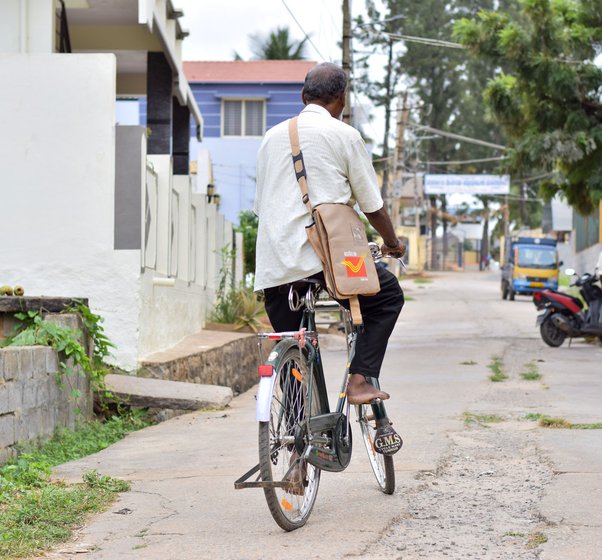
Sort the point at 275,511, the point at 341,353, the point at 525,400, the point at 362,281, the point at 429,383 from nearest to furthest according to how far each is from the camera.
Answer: the point at 275,511 < the point at 362,281 < the point at 525,400 < the point at 429,383 < the point at 341,353

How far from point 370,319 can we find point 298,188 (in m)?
0.69

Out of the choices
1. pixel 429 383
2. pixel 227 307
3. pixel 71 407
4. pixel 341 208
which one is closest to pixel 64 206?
pixel 71 407

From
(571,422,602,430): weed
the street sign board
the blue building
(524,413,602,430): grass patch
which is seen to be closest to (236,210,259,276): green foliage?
the blue building

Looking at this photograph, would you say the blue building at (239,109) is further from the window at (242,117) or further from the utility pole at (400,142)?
the utility pole at (400,142)

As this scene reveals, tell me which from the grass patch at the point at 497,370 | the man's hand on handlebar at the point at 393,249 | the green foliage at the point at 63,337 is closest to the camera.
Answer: the man's hand on handlebar at the point at 393,249

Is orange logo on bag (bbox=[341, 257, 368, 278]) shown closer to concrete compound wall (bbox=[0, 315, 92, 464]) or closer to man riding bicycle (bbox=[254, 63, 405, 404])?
man riding bicycle (bbox=[254, 63, 405, 404])

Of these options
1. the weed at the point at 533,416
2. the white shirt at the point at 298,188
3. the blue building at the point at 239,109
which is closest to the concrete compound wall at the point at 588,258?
the blue building at the point at 239,109

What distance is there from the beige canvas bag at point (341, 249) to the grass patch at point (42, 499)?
5.08 feet

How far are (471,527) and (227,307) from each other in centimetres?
1249

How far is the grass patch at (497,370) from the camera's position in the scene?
12.0m

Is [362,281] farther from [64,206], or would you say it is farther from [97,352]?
[64,206]

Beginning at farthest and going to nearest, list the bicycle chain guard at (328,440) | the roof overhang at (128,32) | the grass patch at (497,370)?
1. the roof overhang at (128,32)
2. the grass patch at (497,370)
3. the bicycle chain guard at (328,440)

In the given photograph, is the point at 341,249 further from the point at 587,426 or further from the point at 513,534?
the point at 587,426

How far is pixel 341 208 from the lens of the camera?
15.9 feet
